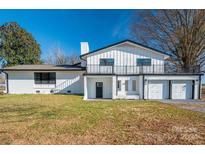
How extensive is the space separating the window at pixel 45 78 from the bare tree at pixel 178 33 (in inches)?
579

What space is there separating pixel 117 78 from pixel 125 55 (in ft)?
10.2

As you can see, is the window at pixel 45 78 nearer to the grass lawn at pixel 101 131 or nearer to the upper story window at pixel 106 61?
the upper story window at pixel 106 61

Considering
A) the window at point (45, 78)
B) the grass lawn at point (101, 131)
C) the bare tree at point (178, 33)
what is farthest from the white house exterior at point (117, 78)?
the grass lawn at point (101, 131)

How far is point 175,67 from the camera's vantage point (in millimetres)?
21047

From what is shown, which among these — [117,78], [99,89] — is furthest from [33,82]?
[117,78]

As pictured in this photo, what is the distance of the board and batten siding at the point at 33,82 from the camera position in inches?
663

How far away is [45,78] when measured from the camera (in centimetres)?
1714

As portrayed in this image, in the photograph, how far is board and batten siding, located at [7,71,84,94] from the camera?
55.3 ft

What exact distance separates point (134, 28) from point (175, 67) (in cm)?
883

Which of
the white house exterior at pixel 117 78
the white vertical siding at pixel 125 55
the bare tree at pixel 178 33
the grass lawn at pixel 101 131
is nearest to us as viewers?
the grass lawn at pixel 101 131

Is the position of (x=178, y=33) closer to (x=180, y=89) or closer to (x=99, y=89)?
(x=180, y=89)

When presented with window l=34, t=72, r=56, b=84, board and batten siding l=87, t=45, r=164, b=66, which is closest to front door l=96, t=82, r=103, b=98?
board and batten siding l=87, t=45, r=164, b=66

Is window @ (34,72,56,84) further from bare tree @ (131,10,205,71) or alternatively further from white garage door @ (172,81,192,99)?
bare tree @ (131,10,205,71)
